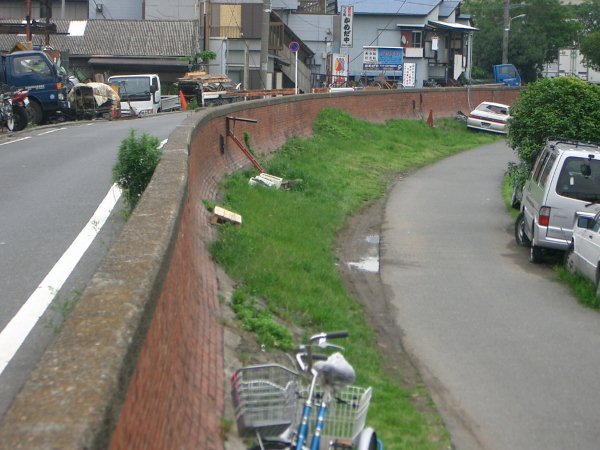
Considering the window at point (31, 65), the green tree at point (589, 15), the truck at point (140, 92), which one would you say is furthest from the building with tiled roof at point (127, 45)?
the green tree at point (589, 15)

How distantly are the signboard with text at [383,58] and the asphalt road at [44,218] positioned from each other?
41.1m

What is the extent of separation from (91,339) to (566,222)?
12.4 meters

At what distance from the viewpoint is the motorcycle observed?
25.2 m

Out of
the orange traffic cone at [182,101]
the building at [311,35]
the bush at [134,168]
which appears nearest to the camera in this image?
the bush at [134,168]

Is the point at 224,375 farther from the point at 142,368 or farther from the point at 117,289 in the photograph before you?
the point at 142,368

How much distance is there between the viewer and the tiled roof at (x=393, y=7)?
2726 inches

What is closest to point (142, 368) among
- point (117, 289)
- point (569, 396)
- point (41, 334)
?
point (117, 289)

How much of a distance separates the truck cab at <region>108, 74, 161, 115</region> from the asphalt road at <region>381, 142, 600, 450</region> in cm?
2033

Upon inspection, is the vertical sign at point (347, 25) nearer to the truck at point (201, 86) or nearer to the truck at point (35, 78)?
the truck at point (201, 86)

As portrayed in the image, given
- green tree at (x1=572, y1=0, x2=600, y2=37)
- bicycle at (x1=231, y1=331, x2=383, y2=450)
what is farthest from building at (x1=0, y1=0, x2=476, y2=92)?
bicycle at (x1=231, y1=331, x2=383, y2=450)

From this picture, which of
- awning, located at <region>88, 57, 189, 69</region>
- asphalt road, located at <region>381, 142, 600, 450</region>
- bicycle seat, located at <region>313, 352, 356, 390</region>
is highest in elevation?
awning, located at <region>88, 57, 189, 69</region>

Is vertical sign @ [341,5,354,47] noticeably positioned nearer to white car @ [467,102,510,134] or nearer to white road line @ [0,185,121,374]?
white car @ [467,102,510,134]

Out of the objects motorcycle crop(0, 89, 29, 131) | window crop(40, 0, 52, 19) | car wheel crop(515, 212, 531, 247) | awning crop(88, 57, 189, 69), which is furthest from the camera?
awning crop(88, 57, 189, 69)

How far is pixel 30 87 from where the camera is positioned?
28.8m
